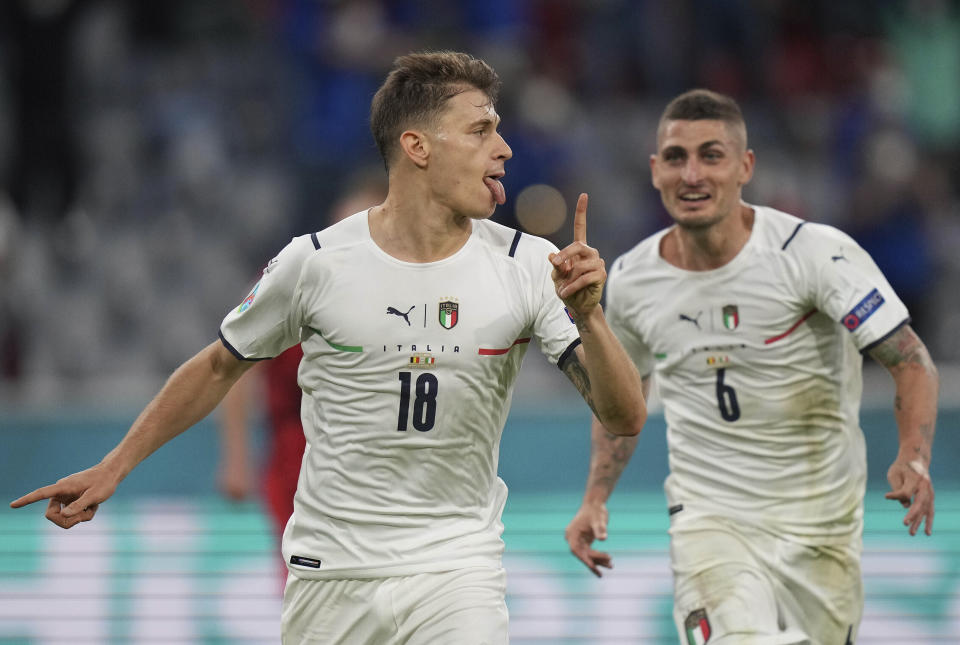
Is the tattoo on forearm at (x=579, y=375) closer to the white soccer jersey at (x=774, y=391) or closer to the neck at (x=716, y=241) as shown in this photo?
the white soccer jersey at (x=774, y=391)

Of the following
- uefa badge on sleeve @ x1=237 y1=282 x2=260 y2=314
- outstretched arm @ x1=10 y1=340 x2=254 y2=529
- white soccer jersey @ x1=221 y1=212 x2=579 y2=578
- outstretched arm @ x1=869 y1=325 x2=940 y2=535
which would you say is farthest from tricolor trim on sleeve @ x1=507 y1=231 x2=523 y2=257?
outstretched arm @ x1=869 y1=325 x2=940 y2=535

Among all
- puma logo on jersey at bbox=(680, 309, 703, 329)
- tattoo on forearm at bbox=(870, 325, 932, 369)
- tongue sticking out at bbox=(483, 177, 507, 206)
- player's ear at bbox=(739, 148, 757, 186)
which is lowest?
tattoo on forearm at bbox=(870, 325, 932, 369)

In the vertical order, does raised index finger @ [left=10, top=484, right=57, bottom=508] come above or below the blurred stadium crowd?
below

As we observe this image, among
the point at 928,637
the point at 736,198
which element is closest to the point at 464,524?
the point at 736,198

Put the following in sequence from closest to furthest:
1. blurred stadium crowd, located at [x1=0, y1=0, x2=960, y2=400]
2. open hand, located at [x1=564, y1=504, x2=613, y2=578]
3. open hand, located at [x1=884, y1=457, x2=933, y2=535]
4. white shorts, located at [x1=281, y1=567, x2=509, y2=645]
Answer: white shorts, located at [x1=281, y1=567, x2=509, y2=645] → open hand, located at [x1=884, y1=457, x2=933, y2=535] → open hand, located at [x1=564, y1=504, x2=613, y2=578] → blurred stadium crowd, located at [x1=0, y1=0, x2=960, y2=400]

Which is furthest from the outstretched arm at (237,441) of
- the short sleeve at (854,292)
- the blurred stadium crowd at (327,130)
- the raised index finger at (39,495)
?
the blurred stadium crowd at (327,130)

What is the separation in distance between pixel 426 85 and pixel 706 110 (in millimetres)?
1570

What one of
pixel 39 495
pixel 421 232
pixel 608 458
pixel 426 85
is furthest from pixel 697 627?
pixel 39 495

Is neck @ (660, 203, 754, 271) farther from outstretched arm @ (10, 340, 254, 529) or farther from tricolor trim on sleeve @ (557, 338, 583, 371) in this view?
outstretched arm @ (10, 340, 254, 529)

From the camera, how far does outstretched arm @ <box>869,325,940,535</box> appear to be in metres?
4.22

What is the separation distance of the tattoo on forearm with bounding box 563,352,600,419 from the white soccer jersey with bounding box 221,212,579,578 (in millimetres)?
32

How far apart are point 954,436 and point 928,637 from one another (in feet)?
4.66

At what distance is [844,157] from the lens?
12461 mm

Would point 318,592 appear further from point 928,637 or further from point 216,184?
point 216,184
